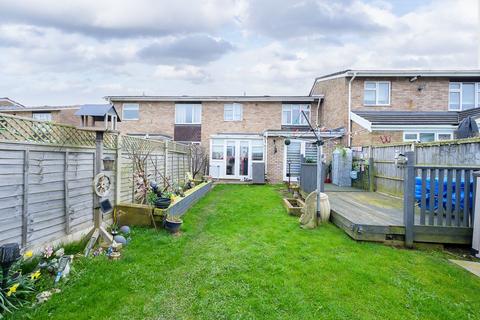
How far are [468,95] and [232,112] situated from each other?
13.8m

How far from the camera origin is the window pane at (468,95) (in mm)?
14789

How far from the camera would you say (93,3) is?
24.8 ft

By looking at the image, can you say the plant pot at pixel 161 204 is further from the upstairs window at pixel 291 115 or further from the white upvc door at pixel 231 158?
the upstairs window at pixel 291 115

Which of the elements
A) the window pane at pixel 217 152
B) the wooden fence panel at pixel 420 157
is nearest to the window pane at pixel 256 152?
the window pane at pixel 217 152

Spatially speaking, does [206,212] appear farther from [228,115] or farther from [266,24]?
[228,115]

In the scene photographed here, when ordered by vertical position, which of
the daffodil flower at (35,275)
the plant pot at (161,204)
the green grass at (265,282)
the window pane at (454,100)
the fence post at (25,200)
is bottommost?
the green grass at (265,282)

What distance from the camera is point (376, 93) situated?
48.6ft

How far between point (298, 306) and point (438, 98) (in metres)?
16.8

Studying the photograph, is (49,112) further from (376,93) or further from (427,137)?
(427,137)

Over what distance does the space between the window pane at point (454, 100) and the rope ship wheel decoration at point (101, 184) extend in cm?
1792

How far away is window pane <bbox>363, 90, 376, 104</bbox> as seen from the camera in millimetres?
14773

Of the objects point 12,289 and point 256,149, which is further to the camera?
point 256,149

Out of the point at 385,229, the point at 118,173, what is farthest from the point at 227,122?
the point at 385,229

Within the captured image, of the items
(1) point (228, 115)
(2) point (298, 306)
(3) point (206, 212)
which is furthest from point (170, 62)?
(2) point (298, 306)
